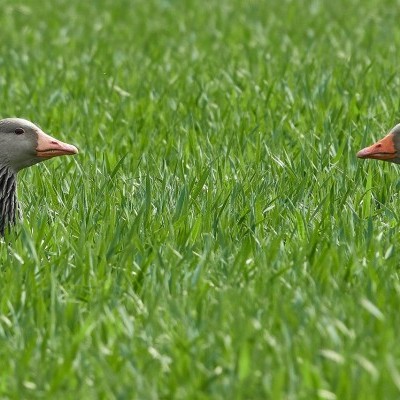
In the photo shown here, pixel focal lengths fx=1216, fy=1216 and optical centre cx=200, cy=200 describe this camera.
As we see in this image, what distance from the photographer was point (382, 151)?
6.35m

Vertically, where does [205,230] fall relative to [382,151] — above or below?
below

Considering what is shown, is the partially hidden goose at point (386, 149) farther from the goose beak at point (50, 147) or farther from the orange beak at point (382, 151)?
the goose beak at point (50, 147)

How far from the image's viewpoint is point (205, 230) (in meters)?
5.76

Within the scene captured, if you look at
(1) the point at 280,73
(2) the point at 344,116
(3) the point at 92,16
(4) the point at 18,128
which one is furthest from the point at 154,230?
(3) the point at 92,16

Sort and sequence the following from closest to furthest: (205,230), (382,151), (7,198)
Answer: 1. (205,230)
2. (7,198)
3. (382,151)

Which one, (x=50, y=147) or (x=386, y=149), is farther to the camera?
(x=386, y=149)

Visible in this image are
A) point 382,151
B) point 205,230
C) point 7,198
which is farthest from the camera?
point 382,151

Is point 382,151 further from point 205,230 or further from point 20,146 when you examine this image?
point 20,146

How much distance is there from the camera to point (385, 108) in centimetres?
876

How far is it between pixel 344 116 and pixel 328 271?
3.85 m

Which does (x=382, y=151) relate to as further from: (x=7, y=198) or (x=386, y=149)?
(x=7, y=198)

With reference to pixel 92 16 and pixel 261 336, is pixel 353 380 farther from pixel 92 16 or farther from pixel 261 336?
pixel 92 16

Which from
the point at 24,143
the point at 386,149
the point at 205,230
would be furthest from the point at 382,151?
the point at 24,143

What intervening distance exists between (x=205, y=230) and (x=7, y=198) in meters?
1.10
